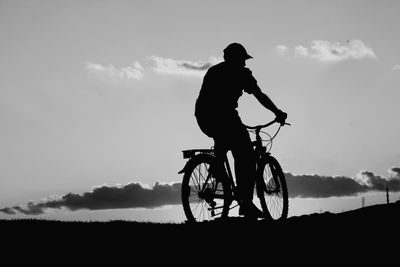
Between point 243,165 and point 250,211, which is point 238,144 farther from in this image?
point 250,211

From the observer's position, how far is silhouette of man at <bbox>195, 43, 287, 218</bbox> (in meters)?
8.84

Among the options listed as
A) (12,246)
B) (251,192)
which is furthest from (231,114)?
(12,246)

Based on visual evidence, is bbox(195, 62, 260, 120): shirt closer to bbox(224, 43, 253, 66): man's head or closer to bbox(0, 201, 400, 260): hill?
bbox(224, 43, 253, 66): man's head

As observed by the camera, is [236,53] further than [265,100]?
No

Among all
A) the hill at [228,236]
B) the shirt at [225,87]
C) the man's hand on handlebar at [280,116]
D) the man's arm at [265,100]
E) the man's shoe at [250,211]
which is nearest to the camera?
the hill at [228,236]

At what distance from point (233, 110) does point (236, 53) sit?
0.97 m

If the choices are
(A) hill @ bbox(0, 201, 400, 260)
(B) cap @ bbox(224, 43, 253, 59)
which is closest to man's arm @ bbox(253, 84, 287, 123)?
(B) cap @ bbox(224, 43, 253, 59)

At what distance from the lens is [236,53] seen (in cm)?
884

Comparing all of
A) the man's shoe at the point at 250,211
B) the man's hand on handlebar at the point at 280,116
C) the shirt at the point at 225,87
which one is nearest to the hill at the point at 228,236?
the man's shoe at the point at 250,211

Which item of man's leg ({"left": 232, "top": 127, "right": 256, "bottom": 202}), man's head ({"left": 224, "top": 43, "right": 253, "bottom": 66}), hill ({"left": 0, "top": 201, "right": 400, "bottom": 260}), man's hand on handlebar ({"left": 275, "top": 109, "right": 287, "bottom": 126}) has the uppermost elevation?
man's head ({"left": 224, "top": 43, "right": 253, "bottom": 66})

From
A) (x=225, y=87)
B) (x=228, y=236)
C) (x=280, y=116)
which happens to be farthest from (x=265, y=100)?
(x=228, y=236)

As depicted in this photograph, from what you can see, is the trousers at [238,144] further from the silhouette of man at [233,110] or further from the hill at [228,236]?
the hill at [228,236]

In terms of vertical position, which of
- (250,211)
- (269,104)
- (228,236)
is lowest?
(228,236)

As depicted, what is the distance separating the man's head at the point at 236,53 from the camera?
8836mm
